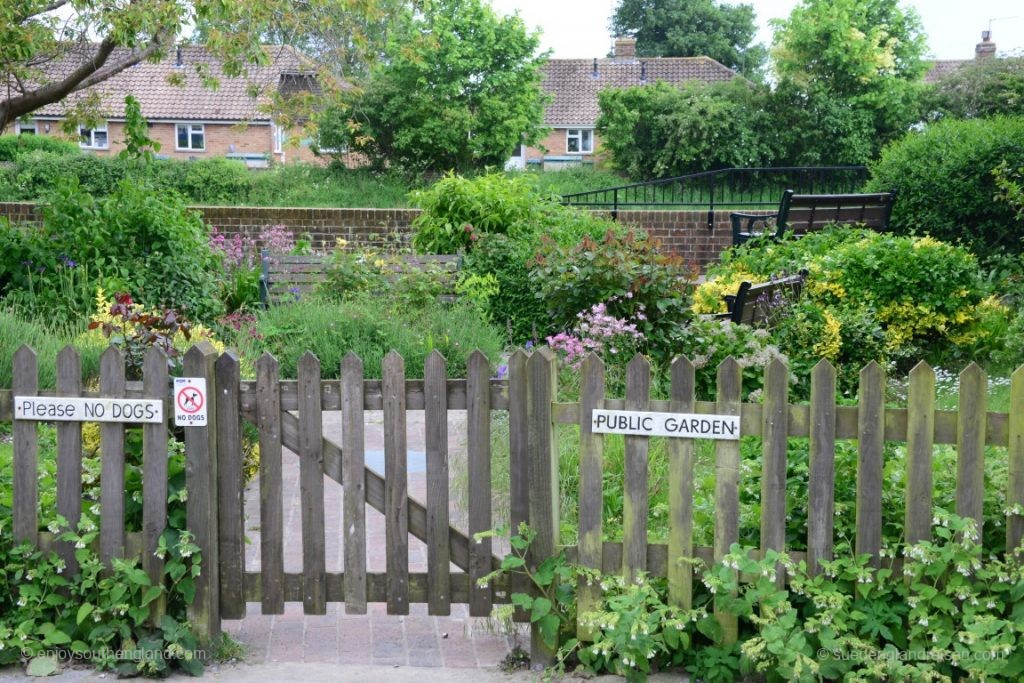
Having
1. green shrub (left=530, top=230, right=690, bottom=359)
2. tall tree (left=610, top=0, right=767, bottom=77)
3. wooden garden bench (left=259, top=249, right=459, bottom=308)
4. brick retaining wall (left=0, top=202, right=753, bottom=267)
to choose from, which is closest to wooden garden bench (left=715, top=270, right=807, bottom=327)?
green shrub (left=530, top=230, right=690, bottom=359)

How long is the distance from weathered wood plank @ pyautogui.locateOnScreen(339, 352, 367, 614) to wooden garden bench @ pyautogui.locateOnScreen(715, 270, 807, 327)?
5.24 metres

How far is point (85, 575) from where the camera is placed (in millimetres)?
4414

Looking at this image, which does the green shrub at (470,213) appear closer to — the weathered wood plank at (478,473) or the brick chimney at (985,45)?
the weathered wood plank at (478,473)

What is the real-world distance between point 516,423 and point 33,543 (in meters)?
1.89

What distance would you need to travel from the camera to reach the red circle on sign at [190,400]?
435 cm

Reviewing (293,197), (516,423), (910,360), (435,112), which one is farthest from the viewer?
(435,112)

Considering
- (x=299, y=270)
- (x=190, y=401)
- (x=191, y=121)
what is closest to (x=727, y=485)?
(x=190, y=401)

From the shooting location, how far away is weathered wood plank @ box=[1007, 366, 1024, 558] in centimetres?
402

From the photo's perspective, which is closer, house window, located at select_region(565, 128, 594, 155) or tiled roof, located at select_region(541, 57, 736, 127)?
tiled roof, located at select_region(541, 57, 736, 127)

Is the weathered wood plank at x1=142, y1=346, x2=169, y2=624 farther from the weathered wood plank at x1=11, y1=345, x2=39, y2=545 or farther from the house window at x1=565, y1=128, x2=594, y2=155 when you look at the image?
the house window at x1=565, y1=128, x2=594, y2=155

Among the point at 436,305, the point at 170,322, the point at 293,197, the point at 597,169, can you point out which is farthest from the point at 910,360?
the point at 597,169

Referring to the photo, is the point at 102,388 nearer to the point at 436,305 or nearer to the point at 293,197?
the point at 436,305

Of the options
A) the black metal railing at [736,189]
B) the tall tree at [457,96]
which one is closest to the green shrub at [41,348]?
the black metal railing at [736,189]

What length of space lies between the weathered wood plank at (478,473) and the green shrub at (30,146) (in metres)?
31.0
